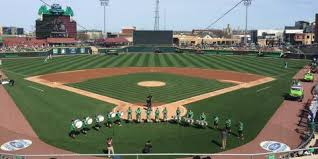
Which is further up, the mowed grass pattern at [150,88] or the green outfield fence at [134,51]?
the green outfield fence at [134,51]

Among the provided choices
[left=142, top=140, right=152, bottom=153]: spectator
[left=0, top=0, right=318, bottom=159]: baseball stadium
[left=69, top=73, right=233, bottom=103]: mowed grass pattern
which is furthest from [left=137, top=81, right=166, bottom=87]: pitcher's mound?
[left=142, top=140, right=152, bottom=153]: spectator

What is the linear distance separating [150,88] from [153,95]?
12.6 feet

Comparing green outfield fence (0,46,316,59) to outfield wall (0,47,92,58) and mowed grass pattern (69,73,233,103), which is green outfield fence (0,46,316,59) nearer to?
outfield wall (0,47,92,58)

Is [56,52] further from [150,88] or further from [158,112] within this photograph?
[158,112]

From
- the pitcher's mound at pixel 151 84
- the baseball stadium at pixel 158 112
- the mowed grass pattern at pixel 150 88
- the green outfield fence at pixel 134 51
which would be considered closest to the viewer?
the baseball stadium at pixel 158 112

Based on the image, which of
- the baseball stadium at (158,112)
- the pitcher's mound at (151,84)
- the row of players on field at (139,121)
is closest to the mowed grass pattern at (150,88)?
the baseball stadium at (158,112)

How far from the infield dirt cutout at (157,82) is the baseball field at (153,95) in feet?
0.46

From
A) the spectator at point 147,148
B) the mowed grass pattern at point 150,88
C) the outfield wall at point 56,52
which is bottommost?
the spectator at point 147,148

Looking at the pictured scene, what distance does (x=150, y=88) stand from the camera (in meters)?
37.3

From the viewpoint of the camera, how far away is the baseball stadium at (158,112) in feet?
64.0

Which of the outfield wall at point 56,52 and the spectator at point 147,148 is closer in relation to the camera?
the spectator at point 147,148

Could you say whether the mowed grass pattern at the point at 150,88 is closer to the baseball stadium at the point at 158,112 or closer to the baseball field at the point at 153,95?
the baseball field at the point at 153,95

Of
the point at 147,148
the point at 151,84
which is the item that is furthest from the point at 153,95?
the point at 147,148

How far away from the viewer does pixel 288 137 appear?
71.0 ft
